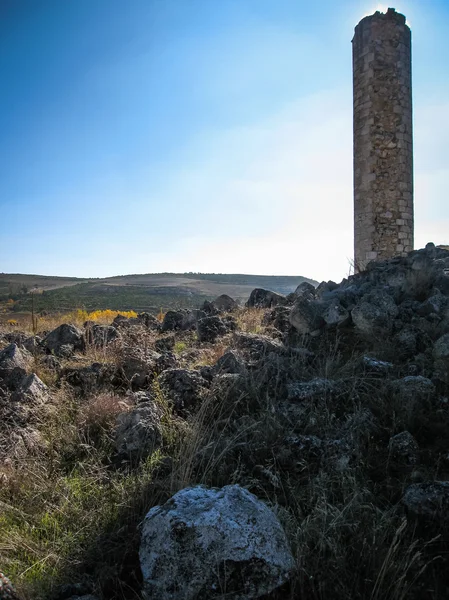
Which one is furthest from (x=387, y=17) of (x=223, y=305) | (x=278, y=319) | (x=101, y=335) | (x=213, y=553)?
(x=213, y=553)

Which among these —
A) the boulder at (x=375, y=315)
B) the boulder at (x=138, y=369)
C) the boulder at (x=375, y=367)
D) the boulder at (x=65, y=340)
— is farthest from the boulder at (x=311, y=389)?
the boulder at (x=65, y=340)

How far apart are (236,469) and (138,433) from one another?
2.64 feet

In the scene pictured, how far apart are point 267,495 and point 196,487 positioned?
500 millimetres

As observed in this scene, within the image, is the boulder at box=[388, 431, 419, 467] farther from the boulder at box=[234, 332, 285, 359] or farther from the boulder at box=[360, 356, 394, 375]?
the boulder at box=[234, 332, 285, 359]

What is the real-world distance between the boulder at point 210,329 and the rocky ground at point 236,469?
84 centimetres

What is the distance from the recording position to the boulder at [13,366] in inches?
167

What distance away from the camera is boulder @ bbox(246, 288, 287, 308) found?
335 inches

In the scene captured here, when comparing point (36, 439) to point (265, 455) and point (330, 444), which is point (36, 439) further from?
point (330, 444)

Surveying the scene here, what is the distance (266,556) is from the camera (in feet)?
5.58

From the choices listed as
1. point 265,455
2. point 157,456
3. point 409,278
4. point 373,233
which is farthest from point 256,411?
point 373,233

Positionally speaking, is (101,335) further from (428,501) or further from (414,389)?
(428,501)

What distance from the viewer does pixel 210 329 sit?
624cm

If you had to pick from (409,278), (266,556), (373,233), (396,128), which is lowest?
(266,556)

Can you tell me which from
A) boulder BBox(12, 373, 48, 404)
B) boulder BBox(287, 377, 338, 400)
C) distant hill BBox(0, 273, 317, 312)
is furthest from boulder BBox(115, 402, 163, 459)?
distant hill BBox(0, 273, 317, 312)
